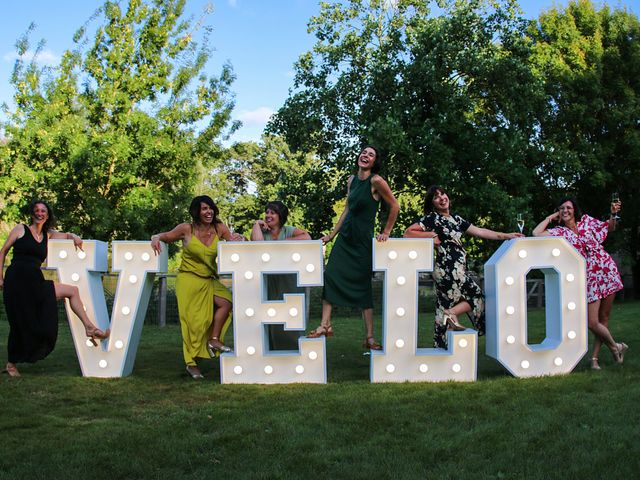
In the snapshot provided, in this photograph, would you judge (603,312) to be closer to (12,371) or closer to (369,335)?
(369,335)

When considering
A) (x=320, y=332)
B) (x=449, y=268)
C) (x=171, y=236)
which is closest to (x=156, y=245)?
(x=171, y=236)

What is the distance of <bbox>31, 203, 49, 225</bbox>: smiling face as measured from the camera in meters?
7.35

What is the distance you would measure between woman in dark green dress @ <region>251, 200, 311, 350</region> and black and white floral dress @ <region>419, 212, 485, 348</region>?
4.84 feet

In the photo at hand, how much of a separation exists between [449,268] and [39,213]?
4578mm

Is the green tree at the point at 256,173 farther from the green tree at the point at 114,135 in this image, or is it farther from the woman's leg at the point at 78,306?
the woman's leg at the point at 78,306

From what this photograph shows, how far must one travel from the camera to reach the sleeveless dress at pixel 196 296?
282 inches

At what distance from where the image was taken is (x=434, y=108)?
64.1 feet

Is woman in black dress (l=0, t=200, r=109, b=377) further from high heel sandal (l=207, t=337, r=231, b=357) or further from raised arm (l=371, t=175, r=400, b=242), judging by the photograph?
raised arm (l=371, t=175, r=400, b=242)

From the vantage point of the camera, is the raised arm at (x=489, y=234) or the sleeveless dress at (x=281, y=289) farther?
the sleeveless dress at (x=281, y=289)

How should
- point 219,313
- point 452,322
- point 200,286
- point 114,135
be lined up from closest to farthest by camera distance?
1. point 452,322
2. point 200,286
3. point 219,313
4. point 114,135

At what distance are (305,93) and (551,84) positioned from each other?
30.6 ft

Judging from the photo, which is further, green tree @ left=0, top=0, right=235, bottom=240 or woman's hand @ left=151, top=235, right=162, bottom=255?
green tree @ left=0, top=0, right=235, bottom=240

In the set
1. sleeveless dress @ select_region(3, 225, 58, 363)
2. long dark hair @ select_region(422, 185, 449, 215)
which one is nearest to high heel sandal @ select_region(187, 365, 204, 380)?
sleeveless dress @ select_region(3, 225, 58, 363)

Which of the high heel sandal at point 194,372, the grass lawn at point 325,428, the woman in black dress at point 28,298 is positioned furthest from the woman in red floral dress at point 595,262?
the woman in black dress at point 28,298
